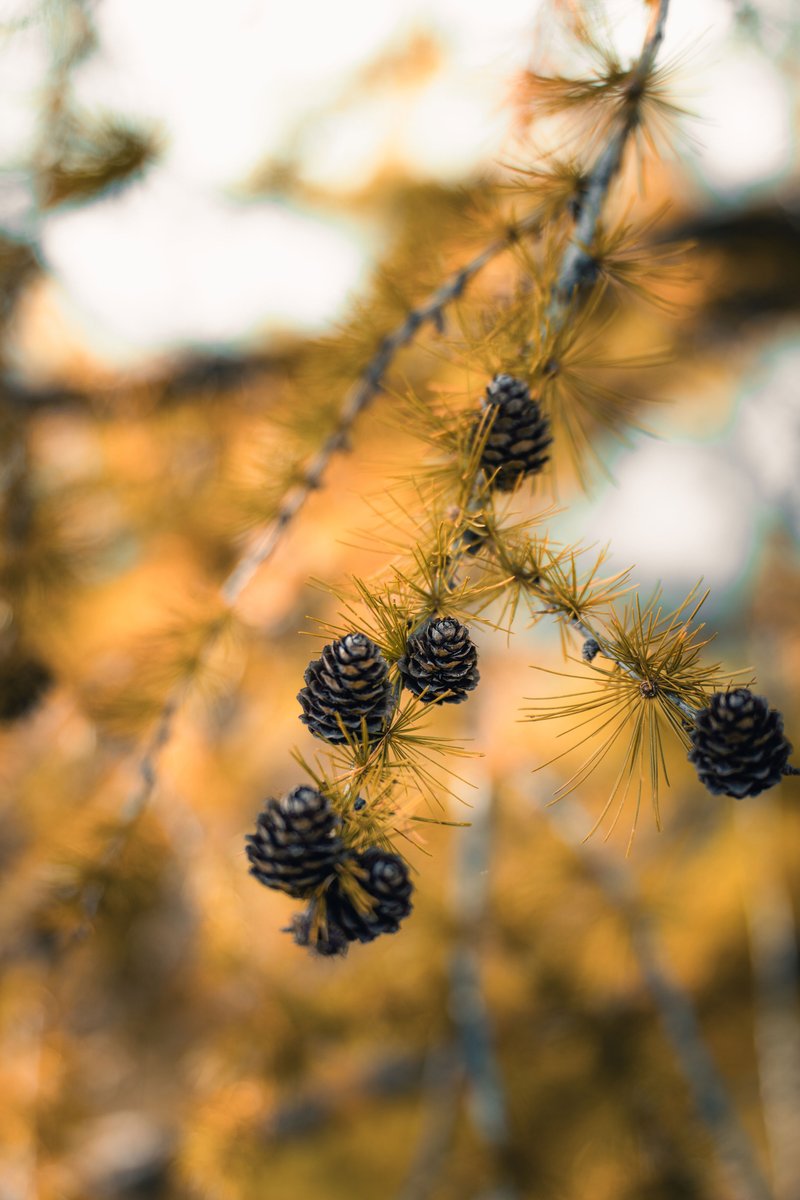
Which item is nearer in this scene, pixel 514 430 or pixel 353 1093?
pixel 514 430

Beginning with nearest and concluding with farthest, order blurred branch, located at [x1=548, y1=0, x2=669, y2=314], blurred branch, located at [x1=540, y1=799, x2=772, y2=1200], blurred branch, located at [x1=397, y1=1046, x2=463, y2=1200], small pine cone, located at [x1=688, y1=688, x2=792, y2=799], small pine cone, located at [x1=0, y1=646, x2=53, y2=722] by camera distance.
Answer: small pine cone, located at [x1=688, y1=688, x2=792, y2=799] → blurred branch, located at [x1=548, y1=0, x2=669, y2=314] → small pine cone, located at [x1=0, y1=646, x2=53, y2=722] → blurred branch, located at [x1=540, y1=799, x2=772, y2=1200] → blurred branch, located at [x1=397, y1=1046, x2=463, y2=1200]

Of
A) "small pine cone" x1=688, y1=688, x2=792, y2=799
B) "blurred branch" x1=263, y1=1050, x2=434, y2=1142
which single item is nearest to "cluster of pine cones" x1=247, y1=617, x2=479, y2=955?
"small pine cone" x1=688, y1=688, x2=792, y2=799

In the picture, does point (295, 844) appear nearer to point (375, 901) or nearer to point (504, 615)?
point (375, 901)

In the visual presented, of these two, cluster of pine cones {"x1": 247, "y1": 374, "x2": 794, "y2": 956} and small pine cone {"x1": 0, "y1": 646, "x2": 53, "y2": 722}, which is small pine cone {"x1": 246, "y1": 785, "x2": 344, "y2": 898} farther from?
small pine cone {"x1": 0, "y1": 646, "x2": 53, "y2": 722}

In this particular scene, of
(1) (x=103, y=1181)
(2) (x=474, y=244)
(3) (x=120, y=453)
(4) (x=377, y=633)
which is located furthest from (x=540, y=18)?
(1) (x=103, y=1181)

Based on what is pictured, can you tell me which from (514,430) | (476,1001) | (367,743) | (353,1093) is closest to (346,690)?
(367,743)

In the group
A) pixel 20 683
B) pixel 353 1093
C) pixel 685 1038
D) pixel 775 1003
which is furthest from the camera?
pixel 353 1093

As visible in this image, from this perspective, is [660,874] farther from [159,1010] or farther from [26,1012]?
[159,1010]
